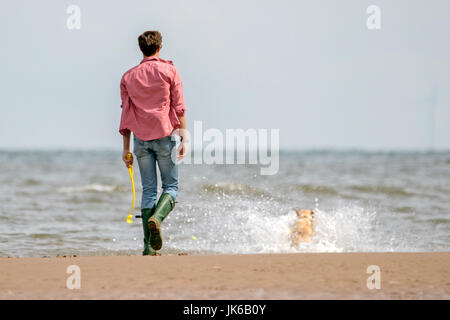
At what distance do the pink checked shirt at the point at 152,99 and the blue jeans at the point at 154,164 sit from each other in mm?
91

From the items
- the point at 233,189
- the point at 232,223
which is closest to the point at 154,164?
the point at 232,223

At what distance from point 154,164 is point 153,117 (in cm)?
41

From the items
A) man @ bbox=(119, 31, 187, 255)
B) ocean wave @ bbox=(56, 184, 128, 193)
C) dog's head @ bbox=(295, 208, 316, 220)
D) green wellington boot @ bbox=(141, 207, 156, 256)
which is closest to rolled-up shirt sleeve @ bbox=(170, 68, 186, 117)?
man @ bbox=(119, 31, 187, 255)

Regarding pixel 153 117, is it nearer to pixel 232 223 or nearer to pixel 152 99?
pixel 152 99

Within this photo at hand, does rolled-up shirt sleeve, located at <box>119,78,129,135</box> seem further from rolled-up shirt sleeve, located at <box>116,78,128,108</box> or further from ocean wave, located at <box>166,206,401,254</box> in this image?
ocean wave, located at <box>166,206,401,254</box>

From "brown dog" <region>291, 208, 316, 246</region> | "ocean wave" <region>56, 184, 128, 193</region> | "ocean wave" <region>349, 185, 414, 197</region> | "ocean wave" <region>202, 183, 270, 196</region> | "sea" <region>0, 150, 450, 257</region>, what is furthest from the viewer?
"ocean wave" <region>56, 184, 128, 193</region>

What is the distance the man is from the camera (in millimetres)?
5434

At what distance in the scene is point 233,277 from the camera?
14.1 ft

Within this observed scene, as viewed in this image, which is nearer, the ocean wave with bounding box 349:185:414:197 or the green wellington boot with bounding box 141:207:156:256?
the green wellington boot with bounding box 141:207:156:256

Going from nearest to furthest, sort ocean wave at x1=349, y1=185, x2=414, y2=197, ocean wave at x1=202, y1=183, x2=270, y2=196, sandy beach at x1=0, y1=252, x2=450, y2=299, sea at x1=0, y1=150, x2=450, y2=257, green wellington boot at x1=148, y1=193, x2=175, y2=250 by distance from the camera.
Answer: sandy beach at x1=0, y1=252, x2=450, y2=299, green wellington boot at x1=148, y1=193, x2=175, y2=250, sea at x1=0, y1=150, x2=450, y2=257, ocean wave at x1=202, y1=183, x2=270, y2=196, ocean wave at x1=349, y1=185, x2=414, y2=197

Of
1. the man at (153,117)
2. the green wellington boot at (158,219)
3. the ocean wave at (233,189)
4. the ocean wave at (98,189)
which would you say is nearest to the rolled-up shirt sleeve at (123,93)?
the man at (153,117)
